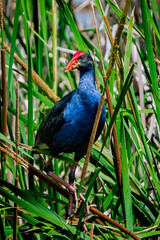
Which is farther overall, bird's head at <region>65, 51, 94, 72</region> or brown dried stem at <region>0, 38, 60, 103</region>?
brown dried stem at <region>0, 38, 60, 103</region>

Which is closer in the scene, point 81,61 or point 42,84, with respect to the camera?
point 81,61

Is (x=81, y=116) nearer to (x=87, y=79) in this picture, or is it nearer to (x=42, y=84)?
(x=87, y=79)

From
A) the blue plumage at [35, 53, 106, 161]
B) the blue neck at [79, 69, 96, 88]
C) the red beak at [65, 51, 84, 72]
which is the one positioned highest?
the red beak at [65, 51, 84, 72]

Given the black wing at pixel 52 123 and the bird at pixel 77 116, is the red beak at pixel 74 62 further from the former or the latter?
the black wing at pixel 52 123

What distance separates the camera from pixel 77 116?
1.55 metres

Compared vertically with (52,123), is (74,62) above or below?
above

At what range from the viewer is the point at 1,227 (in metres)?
1.19

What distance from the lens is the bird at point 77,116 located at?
1.53 metres

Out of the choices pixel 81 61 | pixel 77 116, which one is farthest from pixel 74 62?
pixel 77 116

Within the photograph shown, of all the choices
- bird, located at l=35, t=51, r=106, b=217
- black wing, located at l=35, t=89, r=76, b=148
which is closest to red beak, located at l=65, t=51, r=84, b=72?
bird, located at l=35, t=51, r=106, b=217

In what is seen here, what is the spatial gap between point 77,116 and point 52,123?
0.18 metres

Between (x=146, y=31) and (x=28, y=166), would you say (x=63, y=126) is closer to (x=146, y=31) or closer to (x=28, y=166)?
(x=28, y=166)

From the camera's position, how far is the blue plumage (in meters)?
1.53

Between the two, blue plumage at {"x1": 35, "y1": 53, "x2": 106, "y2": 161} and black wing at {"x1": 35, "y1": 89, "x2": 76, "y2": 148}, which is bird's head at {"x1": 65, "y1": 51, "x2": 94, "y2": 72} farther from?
black wing at {"x1": 35, "y1": 89, "x2": 76, "y2": 148}
